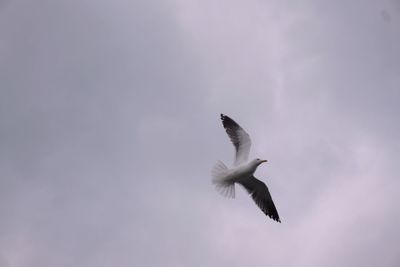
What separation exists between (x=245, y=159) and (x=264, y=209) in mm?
2357

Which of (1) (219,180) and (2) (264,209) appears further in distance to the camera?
(2) (264,209)

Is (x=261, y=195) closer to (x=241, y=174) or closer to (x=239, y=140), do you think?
(x=241, y=174)

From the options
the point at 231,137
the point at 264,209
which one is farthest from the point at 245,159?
the point at 264,209

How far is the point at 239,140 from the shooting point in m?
21.4

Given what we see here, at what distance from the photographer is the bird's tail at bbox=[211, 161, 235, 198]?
2050cm

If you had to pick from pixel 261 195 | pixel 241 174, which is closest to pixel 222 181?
pixel 241 174

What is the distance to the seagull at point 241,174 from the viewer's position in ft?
67.4

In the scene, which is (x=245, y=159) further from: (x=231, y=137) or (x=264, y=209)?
(x=264, y=209)

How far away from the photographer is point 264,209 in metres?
22.2

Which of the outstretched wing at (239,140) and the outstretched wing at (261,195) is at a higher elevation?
the outstretched wing at (239,140)

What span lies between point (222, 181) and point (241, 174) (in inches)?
28.4

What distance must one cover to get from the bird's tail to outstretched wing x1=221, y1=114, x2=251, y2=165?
84 cm

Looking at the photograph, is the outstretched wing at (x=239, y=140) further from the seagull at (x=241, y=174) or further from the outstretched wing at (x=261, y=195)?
the outstretched wing at (x=261, y=195)

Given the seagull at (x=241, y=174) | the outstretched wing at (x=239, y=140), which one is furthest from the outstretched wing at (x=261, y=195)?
the outstretched wing at (x=239, y=140)
